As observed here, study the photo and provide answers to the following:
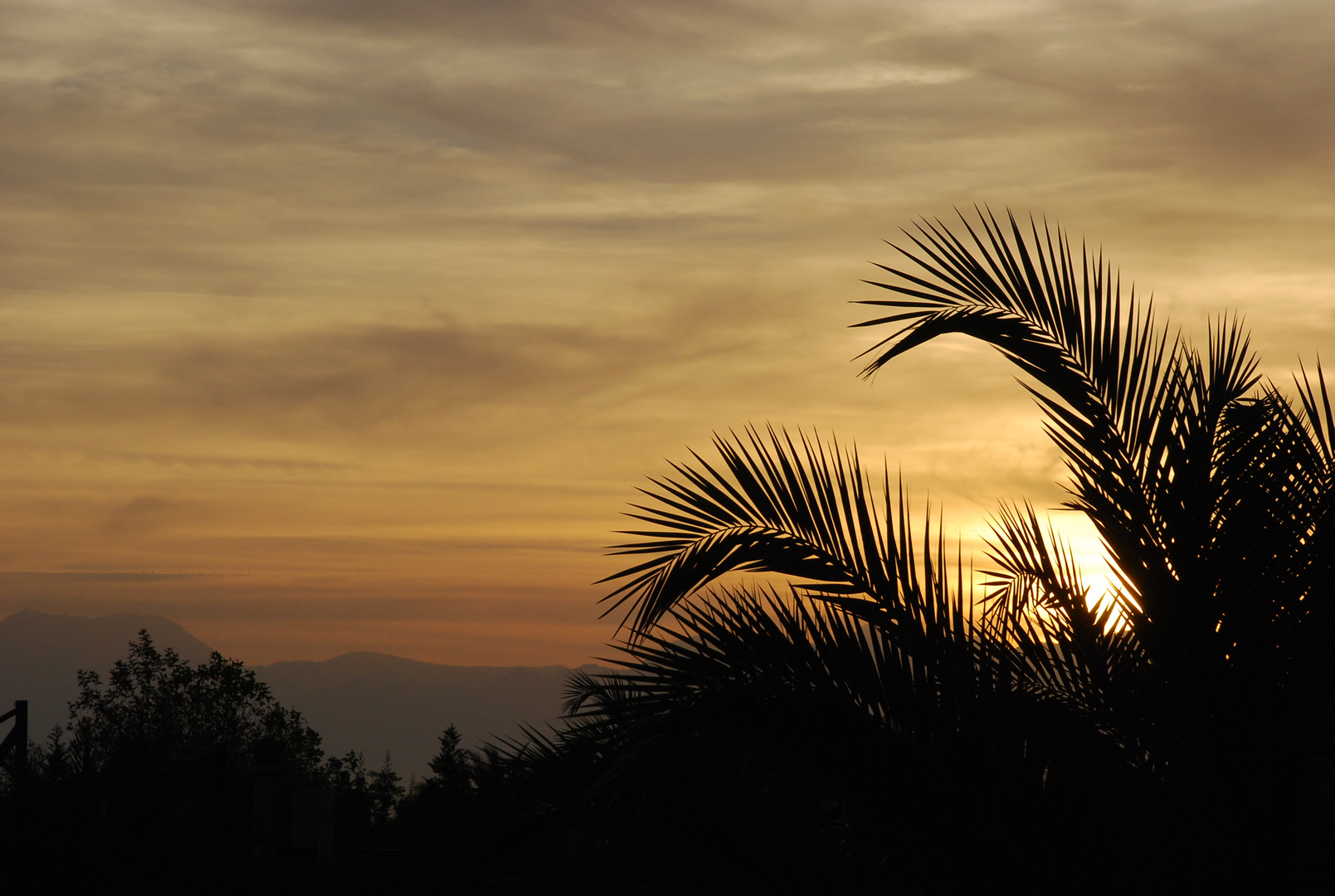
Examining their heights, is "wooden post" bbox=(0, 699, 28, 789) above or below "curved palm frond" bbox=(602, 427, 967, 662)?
below

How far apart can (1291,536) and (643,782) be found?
2464 mm

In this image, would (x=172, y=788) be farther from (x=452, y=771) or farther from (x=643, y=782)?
(x=643, y=782)

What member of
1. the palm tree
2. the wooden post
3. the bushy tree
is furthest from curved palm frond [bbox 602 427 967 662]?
the bushy tree

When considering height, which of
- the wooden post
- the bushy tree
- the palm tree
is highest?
the palm tree

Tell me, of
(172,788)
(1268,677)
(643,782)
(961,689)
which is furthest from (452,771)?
(172,788)

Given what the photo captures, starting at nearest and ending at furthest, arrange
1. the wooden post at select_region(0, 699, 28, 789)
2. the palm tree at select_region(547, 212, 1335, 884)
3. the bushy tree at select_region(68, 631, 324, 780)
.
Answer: the palm tree at select_region(547, 212, 1335, 884), the wooden post at select_region(0, 699, 28, 789), the bushy tree at select_region(68, 631, 324, 780)

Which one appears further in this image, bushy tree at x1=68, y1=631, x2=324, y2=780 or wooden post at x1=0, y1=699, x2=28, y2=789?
bushy tree at x1=68, y1=631, x2=324, y2=780

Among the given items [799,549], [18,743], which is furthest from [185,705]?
[799,549]

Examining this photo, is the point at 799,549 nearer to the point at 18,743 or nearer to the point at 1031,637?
the point at 1031,637

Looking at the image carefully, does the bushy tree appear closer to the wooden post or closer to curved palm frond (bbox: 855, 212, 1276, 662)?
the wooden post

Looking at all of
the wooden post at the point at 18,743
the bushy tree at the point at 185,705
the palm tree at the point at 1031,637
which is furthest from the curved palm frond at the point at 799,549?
the bushy tree at the point at 185,705

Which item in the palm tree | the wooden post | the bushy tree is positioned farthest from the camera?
the bushy tree

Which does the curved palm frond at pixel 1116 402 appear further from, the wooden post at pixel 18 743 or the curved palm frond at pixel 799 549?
the wooden post at pixel 18 743

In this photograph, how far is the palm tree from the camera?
3.47 meters
